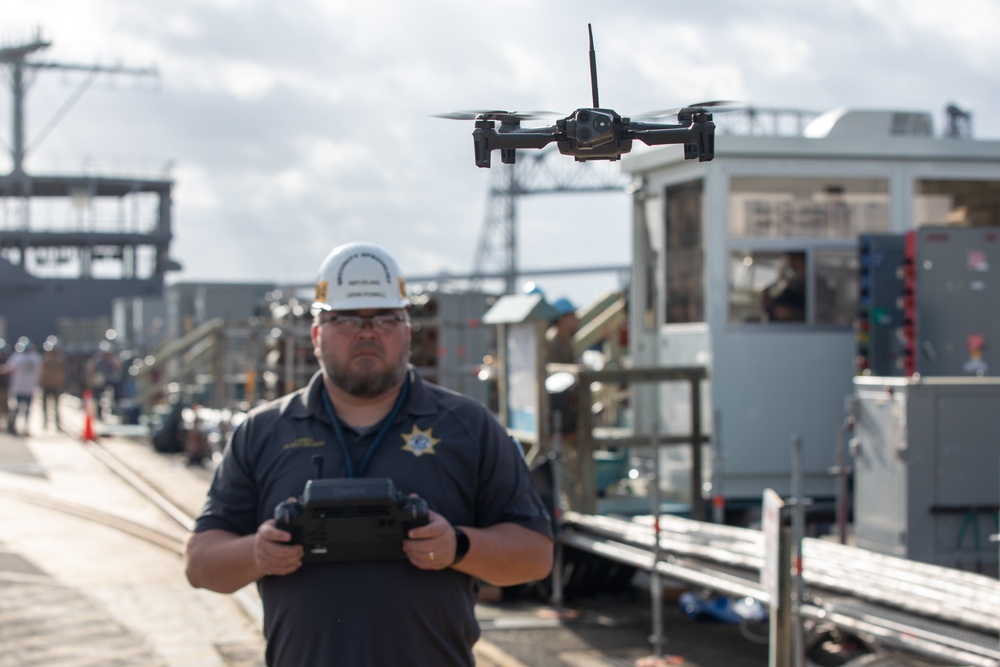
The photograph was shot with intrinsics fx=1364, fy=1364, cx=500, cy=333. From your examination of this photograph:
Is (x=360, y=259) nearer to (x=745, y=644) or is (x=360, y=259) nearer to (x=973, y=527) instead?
(x=973, y=527)

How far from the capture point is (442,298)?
13906 mm

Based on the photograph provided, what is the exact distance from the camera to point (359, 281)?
157 inches

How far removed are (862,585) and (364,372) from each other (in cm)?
370

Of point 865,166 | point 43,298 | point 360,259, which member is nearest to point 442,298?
point 865,166

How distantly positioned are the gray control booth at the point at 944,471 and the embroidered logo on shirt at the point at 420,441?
4564mm

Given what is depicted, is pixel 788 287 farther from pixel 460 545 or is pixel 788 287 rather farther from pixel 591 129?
pixel 591 129

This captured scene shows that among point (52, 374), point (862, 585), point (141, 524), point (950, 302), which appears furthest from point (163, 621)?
point (52, 374)

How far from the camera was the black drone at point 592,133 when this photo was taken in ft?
7.63

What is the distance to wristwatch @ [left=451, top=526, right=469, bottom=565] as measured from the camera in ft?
11.9

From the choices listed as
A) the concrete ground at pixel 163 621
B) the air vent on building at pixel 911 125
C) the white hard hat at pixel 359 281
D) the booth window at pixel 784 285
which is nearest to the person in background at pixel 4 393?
the concrete ground at pixel 163 621

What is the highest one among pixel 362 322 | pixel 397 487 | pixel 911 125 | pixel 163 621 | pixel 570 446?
pixel 911 125

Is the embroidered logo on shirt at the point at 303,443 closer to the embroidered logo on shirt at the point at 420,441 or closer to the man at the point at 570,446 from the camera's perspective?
the embroidered logo on shirt at the point at 420,441

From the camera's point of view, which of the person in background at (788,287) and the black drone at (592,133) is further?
the person in background at (788,287)

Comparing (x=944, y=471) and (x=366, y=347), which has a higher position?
(x=366, y=347)
